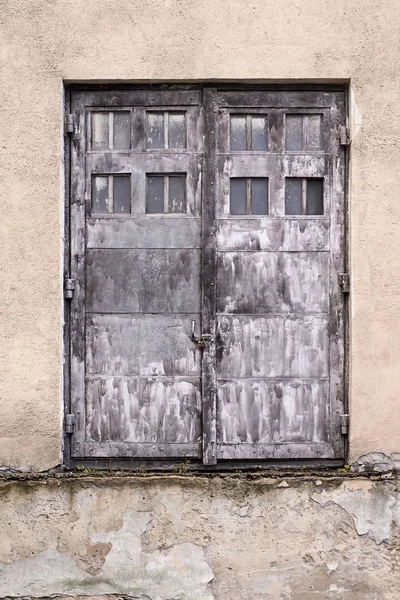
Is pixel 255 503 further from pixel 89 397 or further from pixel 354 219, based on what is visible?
pixel 354 219

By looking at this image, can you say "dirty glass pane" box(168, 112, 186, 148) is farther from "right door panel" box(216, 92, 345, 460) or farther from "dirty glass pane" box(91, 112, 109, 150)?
"dirty glass pane" box(91, 112, 109, 150)

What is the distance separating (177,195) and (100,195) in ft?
1.58

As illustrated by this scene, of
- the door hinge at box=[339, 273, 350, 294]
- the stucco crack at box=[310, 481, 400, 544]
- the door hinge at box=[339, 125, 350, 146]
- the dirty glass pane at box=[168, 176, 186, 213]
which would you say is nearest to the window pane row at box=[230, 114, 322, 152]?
the door hinge at box=[339, 125, 350, 146]

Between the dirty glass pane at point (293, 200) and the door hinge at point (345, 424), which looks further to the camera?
the dirty glass pane at point (293, 200)

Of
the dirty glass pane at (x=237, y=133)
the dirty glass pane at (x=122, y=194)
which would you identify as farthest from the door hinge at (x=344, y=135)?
the dirty glass pane at (x=122, y=194)

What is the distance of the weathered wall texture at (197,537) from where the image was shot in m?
3.75

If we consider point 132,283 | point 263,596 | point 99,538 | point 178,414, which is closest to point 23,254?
point 132,283

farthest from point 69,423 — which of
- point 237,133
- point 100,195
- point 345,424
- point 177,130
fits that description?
point 237,133

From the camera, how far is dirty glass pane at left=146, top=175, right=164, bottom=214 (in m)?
4.07

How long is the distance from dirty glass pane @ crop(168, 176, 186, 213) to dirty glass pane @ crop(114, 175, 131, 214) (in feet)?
0.85

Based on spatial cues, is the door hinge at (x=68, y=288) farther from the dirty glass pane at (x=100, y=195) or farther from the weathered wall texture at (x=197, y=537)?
the weathered wall texture at (x=197, y=537)

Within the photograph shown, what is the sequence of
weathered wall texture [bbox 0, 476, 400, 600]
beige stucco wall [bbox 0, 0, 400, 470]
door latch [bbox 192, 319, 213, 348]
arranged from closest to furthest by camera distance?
weathered wall texture [bbox 0, 476, 400, 600] → beige stucco wall [bbox 0, 0, 400, 470] → door latch [bbox 192, 319, 213, 348]

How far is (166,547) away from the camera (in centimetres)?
377

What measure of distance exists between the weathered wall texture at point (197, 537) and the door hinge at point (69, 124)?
209cm
